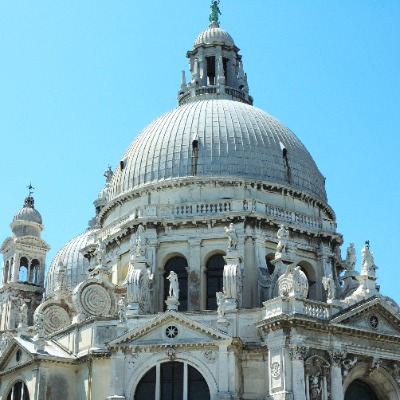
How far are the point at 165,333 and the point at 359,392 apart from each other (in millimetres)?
9659

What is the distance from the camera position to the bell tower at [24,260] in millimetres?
65938

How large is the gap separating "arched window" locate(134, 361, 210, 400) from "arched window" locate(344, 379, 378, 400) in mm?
6913

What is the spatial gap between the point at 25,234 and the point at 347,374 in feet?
113

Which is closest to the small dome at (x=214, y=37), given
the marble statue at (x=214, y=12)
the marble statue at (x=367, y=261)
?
the marble statue at (x=214, y=12)

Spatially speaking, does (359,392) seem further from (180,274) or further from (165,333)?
(180,274)

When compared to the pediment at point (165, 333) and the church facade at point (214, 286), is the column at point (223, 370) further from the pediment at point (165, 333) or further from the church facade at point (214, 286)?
the pediment at point (165, 333)

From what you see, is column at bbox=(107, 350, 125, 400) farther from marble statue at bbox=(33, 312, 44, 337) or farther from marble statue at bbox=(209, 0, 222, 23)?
marble statue at bbox=(209, 0, 222, 23)

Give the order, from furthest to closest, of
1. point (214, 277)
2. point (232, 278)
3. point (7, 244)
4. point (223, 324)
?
point (7, 244), point (214, 277), point (232, 278), point (223, 324)

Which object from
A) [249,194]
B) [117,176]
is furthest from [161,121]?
[249,194]

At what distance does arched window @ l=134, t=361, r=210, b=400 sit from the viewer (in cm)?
3931

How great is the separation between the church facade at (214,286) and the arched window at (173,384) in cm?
6

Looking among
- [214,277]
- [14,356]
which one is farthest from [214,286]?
[14,356]

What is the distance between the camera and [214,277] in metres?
46.7

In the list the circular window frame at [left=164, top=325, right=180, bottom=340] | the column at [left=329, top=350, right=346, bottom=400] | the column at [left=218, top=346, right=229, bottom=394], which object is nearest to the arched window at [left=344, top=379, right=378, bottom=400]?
the column at [left=329, top=350, right=346, bottom=400]
